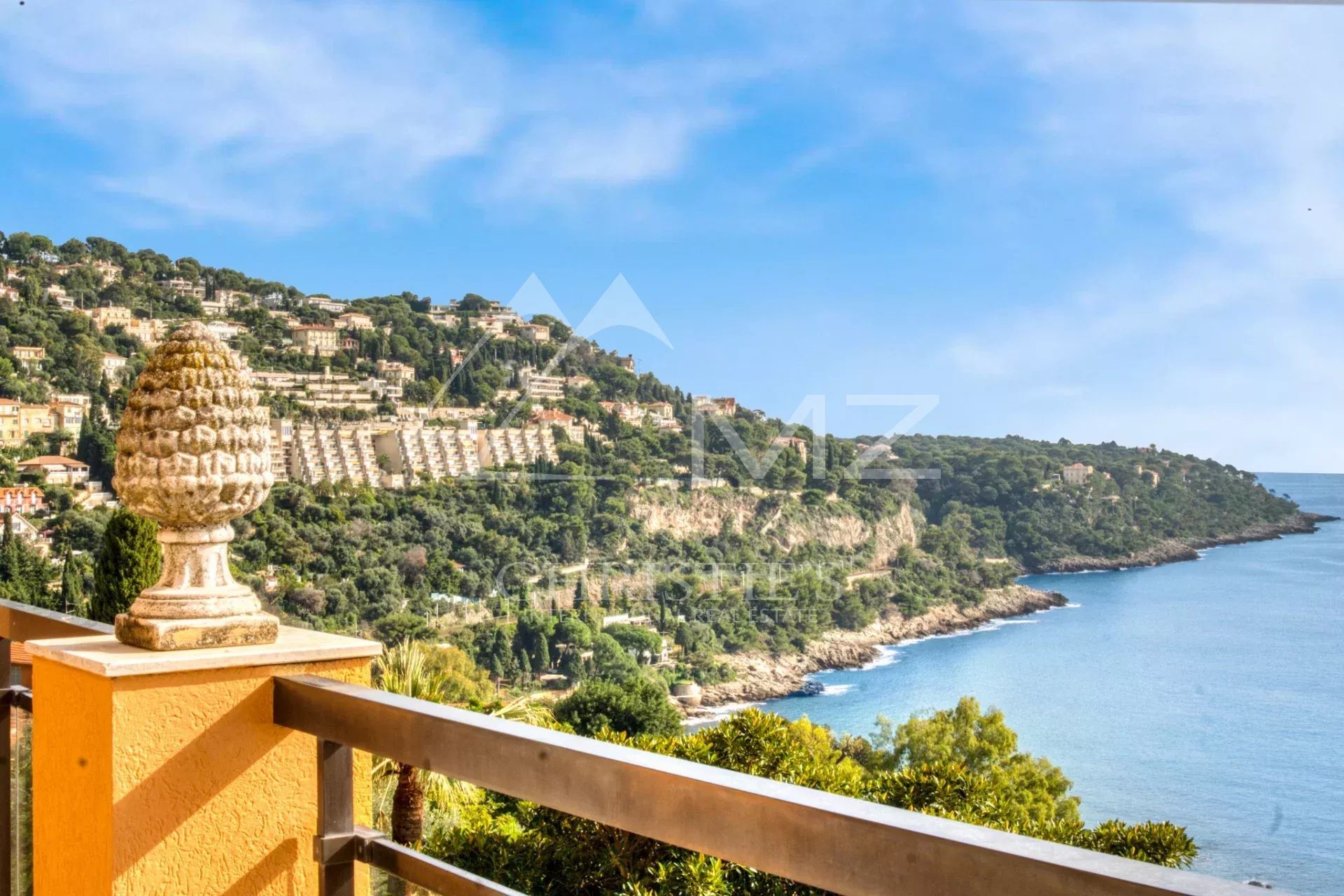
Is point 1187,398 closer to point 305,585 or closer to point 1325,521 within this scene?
point 1325,521

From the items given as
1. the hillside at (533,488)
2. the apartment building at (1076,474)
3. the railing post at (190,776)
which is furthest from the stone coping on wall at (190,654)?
the apartment building at (1076,474)

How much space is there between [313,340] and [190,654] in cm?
4107

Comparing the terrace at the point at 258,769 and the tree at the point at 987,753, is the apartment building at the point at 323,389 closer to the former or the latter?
the tree at the point at 987,753

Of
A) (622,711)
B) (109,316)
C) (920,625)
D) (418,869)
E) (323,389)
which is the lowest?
(920,625)

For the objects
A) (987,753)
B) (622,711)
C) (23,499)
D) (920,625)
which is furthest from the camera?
(920,625)

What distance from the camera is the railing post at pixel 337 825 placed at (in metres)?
0.94

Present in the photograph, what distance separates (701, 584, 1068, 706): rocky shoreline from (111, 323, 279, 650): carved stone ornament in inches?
1478

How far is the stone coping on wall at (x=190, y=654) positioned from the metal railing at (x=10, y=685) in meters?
0.37

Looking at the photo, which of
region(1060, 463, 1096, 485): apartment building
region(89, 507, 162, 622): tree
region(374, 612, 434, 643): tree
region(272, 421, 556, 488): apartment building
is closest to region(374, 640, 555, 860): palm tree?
region(89, 507, 162, 622): tree

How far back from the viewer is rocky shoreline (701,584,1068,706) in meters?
39.6

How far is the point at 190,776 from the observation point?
3.20ft

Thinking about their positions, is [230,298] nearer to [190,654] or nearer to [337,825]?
[190,654]

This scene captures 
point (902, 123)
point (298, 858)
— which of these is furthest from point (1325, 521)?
point (298, 858)

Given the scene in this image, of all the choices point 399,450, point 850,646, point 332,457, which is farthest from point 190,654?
point 850,646
